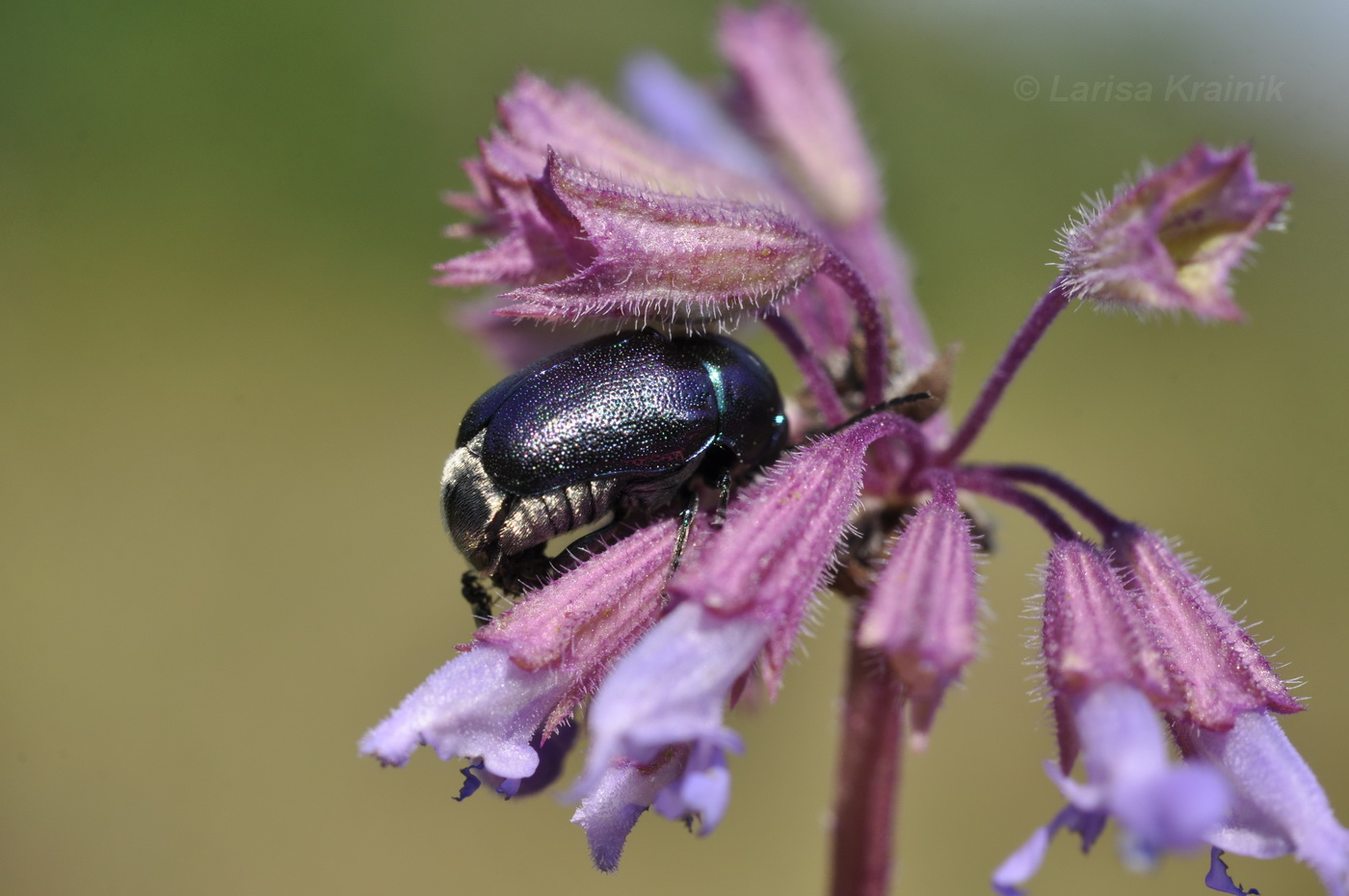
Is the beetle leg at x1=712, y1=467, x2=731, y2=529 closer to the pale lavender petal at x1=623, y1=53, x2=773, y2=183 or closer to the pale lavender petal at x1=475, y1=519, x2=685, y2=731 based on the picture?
the pale lavender petal at x1=475, y1=519, x2=685, y2=731

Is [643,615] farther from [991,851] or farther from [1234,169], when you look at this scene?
[991,851]

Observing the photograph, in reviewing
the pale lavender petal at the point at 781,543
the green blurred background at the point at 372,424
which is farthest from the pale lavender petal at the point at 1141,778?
the green blurred background at the point at 372,424

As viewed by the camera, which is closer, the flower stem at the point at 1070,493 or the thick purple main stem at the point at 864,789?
the flower stem at the point at 1070,493

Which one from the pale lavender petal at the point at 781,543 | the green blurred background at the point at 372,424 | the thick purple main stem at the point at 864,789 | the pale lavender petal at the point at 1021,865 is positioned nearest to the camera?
the pale lavender petal at the point at 1021,865

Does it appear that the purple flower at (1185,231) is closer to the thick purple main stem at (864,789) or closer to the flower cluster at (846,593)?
the flower cluster at (846,593)

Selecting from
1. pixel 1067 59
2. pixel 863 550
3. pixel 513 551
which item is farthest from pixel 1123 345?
pixel 513 551

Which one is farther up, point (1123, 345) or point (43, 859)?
point (43, 859)

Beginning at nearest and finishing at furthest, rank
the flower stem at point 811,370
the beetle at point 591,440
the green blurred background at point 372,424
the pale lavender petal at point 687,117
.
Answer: the beetle at point 591,440
the flower stem at point 811,370
the pale lavender petal at point 687,117
the green blurred background at point 372,424
